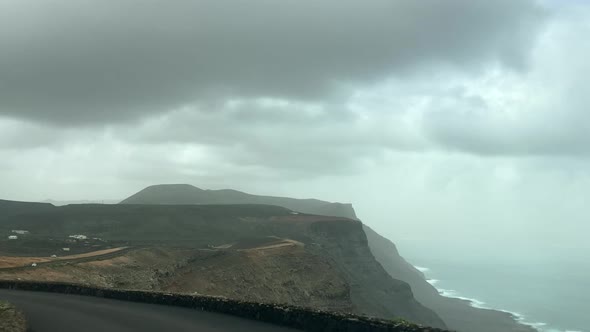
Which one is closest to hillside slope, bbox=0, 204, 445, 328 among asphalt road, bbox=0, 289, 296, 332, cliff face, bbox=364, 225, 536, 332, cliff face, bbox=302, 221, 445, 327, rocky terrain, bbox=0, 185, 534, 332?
cliff face, bbox=302, 221, 445, 327

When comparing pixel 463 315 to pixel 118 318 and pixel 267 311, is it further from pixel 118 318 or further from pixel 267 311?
pixel 118 318

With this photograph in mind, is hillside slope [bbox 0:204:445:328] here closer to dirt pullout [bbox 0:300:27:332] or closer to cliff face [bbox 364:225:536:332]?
cliff face [bbox 364:225:536:332]

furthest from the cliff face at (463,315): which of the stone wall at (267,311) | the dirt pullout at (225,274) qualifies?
the stone wall at (267,311)

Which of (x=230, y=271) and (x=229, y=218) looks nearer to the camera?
(x=230, y=271)

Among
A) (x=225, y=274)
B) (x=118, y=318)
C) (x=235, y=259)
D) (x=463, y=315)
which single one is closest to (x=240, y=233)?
(x=235, y=259)

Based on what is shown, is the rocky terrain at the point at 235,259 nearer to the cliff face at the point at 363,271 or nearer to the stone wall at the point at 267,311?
the cliff face at the point at 363,271

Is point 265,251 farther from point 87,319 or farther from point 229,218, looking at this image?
point 229,218

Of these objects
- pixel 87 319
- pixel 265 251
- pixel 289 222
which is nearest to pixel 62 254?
pixel 265 251
